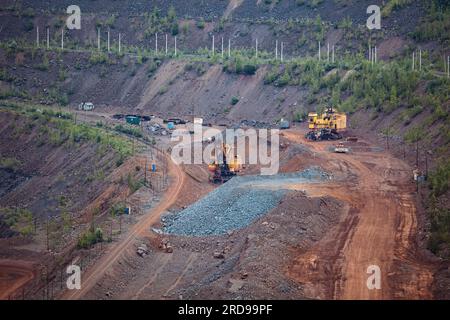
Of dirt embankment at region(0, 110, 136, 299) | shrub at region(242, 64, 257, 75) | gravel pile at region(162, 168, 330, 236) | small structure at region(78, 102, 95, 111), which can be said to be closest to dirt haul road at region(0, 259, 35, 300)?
dirt embankment at region(0, 110, 136, 299)

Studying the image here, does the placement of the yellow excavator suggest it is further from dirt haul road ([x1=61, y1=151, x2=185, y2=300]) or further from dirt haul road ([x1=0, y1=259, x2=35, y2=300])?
dirt haul road ([x1=0, y1=259, x2=35, y2=300])

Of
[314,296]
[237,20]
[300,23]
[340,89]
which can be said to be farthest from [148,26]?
[314,296]

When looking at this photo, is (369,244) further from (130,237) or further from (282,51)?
(282,51)

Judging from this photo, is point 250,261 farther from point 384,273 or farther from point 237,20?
point 237,20

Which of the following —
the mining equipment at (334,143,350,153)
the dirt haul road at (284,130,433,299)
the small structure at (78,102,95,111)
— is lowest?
the dirt haul road at (284,130,433,299)

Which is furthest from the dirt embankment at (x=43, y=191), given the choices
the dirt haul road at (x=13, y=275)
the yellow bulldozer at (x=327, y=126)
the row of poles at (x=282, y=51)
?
the row of poles at (x=282, y=51)

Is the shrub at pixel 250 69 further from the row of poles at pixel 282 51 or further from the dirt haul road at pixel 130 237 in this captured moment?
the dirt haul road at pixel 130 237

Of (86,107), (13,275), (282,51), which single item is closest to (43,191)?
(13,275)
